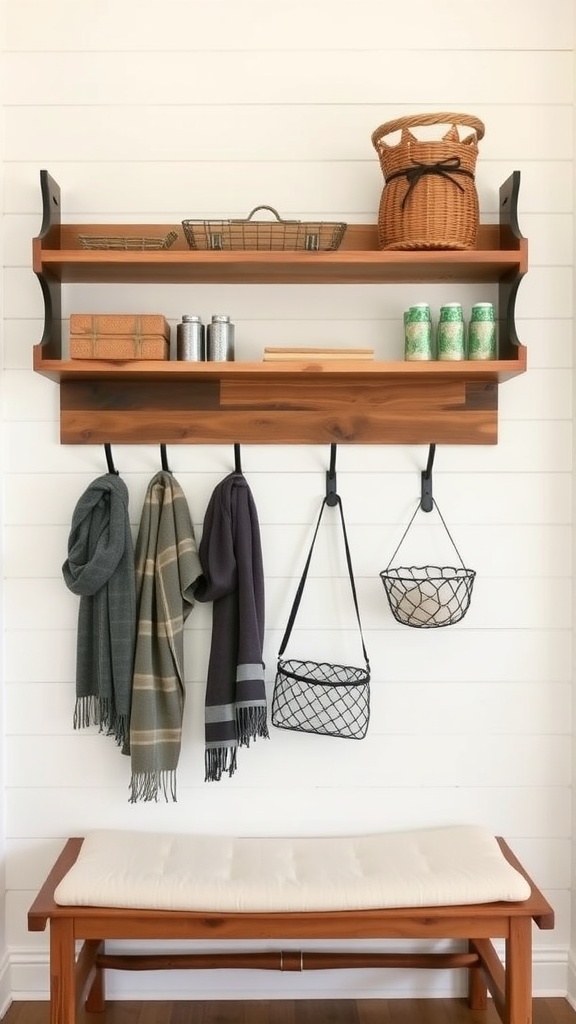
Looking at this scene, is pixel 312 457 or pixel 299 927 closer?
pixel 299 927

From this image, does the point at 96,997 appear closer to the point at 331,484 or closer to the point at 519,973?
the point at 519,973

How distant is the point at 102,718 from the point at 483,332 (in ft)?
4.33

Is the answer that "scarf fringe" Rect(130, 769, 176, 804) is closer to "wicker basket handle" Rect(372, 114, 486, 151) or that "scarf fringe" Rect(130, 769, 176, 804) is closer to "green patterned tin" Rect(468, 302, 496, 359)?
"green patterned tin" Rect(468, 302, 496, 359)

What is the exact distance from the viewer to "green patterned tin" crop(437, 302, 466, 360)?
7.14 ft

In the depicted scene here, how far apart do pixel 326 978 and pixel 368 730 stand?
Answer: 648mm

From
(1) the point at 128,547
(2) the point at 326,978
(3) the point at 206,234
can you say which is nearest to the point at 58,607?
(1) the point at 128,547

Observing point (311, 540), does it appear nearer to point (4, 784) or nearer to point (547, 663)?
point (547, 663)

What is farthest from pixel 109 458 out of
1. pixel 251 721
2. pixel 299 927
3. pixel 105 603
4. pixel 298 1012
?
pixel 298 1012

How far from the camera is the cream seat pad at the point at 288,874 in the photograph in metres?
2.01

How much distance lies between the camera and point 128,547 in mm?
2279

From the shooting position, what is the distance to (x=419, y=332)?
2180 millimetres

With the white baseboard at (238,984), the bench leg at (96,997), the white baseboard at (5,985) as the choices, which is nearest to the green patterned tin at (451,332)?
the white baseboard at (238,984)

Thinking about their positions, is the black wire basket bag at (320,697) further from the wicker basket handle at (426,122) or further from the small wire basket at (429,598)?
the wicker basket handle at (426,122)

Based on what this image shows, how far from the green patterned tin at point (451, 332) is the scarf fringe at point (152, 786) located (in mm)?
1223
